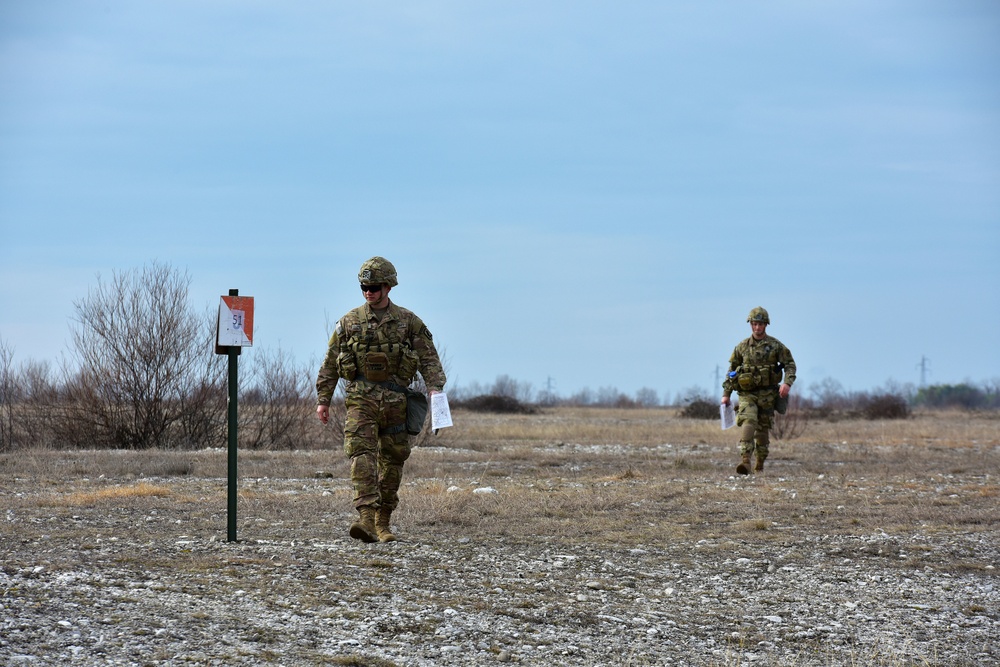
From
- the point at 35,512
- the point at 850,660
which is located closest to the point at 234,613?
the point at 850,660

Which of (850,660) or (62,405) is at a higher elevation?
(62,405)

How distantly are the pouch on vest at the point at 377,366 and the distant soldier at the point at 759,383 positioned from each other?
27.4 feet

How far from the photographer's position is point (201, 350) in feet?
75.0

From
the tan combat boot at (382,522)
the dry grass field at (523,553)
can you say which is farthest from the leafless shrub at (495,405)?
the tan combat boot at (382,522)

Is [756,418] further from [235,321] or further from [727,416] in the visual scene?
[235,321]

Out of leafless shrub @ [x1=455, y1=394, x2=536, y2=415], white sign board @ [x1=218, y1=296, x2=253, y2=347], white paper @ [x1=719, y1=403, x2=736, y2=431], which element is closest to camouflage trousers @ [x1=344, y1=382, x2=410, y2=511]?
white sign board @ [x1=218, y1=296, x2=253, y2=347]

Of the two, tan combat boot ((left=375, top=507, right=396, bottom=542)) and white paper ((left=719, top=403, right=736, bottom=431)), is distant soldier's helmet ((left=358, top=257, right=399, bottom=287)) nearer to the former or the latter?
tan combat boot ((left=375, top=507, right=396, bottom=542))

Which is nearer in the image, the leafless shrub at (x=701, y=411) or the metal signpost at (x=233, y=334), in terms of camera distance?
the metal signpost at (x=233, y=334)

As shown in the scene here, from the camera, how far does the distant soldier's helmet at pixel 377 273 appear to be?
9.13 meters

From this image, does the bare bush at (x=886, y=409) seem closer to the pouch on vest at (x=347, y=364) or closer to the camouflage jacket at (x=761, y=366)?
the camouflage jacket at (x=761, y=366)

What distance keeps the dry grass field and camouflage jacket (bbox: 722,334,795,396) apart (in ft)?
4.45

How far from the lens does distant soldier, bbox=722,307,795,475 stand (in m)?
16.5

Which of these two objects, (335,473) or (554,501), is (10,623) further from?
(335,473)

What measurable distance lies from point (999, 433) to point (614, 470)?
20.8 m
